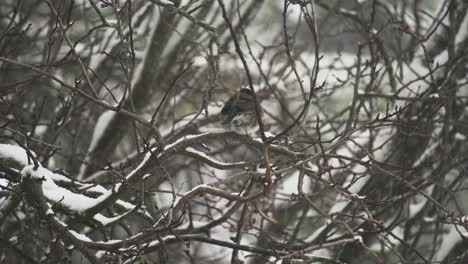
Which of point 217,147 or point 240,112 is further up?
point 217,147

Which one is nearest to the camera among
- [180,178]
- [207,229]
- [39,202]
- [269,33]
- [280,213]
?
[39,202]

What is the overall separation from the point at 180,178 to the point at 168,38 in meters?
4.75

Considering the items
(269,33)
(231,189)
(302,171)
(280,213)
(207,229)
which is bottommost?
(302,171)

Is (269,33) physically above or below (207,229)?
above

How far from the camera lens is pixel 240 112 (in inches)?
177

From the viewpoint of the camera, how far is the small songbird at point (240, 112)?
4.48 meters

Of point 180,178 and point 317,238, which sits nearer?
point 317,238

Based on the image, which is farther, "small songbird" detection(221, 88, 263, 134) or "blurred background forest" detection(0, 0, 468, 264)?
"small songbird" detection(221, 88, 263, 134)

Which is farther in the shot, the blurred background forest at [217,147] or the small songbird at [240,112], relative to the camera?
the small songbird at [240,112]

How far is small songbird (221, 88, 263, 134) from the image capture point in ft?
14.7

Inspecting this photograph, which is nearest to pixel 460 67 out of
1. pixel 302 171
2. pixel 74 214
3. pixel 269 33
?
pixel 302 171

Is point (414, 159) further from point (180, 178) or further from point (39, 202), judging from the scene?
point (180, 178)

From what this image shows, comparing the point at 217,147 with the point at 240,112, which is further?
the point at 217,147

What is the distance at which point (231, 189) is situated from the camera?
7.80m
